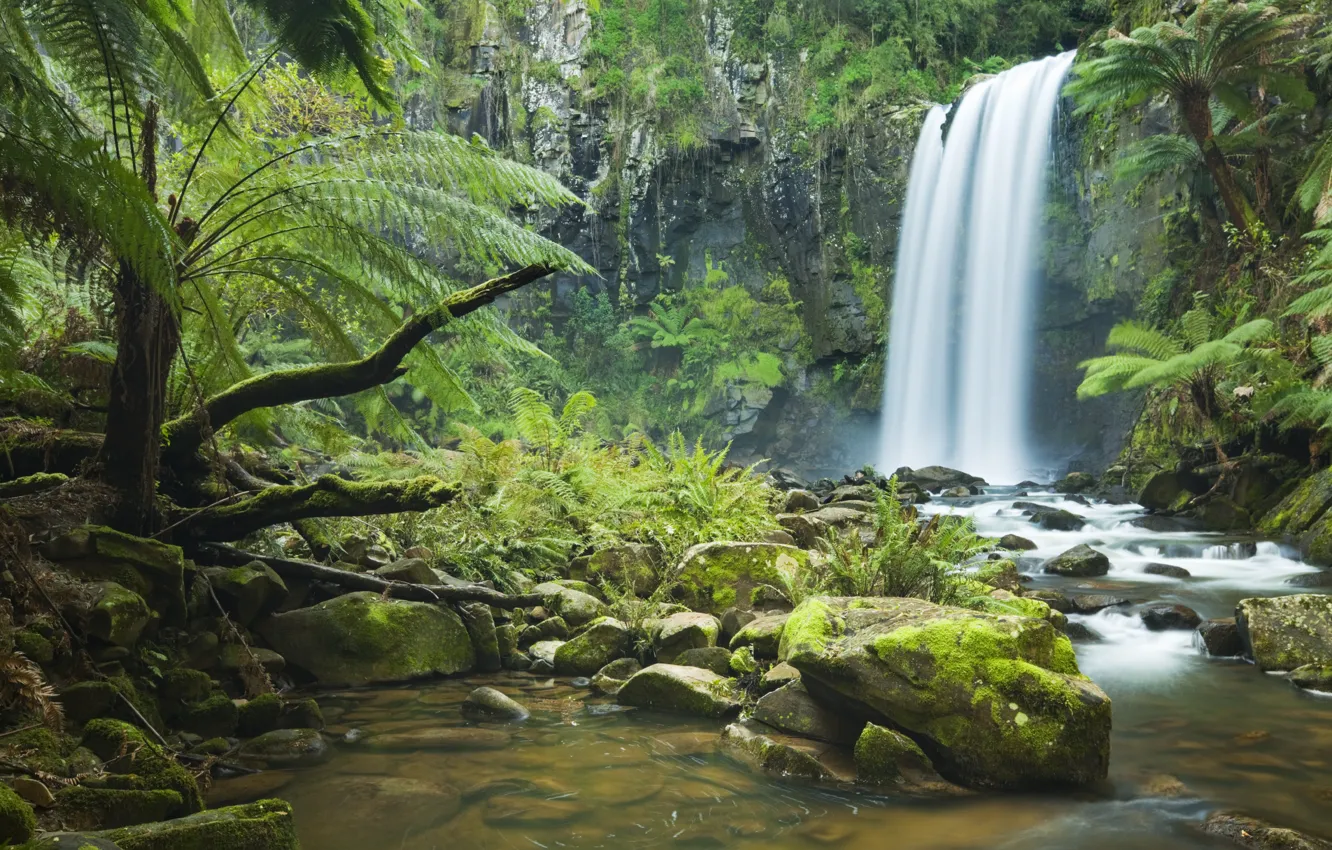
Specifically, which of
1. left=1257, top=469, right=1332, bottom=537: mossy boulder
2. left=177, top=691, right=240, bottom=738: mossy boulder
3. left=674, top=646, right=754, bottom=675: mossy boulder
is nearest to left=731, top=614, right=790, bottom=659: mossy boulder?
left=674, top=646, right=754, bottom=675: mossy boulder

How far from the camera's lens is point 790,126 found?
2088 cm

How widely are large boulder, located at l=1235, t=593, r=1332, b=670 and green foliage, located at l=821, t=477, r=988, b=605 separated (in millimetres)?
1585

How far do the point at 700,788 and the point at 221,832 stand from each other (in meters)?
1.71

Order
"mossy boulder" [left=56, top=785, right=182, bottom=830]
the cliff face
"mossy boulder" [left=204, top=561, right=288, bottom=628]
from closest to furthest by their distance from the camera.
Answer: "mossy boulder" [left=56, top=785, right=182, bottom=830] → "mossy boulder" [left=204, top=561, right=288, bottom=628] → the cliff face

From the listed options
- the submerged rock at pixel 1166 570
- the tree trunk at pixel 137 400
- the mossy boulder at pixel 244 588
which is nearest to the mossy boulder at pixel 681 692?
the mossy boulder at pixel 244 588

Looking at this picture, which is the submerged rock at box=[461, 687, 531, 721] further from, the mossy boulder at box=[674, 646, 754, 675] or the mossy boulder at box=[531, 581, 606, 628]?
the mossy boulder at box=[531, 581, 606, 628]

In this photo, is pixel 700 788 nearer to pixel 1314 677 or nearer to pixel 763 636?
pixel 763 636

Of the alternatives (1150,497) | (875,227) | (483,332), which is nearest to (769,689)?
(483,332)

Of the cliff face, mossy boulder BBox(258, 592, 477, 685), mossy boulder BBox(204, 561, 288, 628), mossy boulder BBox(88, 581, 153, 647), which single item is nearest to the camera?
mossy boulder BBox(88, 581, 153, 647)

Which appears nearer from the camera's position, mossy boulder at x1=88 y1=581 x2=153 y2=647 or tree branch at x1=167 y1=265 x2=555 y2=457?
mossy boulder at x1=88 y1=581 x2=153 y2=647

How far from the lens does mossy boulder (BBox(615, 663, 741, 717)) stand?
3969mm

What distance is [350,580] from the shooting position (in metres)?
4.58

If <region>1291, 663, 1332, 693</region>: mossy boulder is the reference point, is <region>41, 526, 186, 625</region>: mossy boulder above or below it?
above

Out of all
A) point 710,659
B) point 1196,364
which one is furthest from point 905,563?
point 1196,364
